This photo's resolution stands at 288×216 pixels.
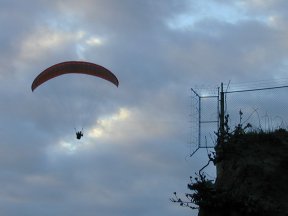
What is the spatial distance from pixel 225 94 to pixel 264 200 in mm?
4387

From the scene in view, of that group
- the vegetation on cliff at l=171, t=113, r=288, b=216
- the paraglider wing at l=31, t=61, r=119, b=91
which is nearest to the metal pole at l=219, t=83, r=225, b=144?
the vegetation on cliff at l=171, t=113, r=288, b=216

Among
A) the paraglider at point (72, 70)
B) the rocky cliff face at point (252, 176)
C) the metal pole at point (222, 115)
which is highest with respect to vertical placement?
the paraglider at point (72, 70)

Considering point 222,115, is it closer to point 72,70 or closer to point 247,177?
point 247,177

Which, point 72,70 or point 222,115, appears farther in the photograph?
point 72,70

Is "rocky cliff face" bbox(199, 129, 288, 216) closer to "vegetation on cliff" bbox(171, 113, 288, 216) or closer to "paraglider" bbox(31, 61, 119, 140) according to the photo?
"vegetation on cliff" bbox(171, 113, 288, 216)

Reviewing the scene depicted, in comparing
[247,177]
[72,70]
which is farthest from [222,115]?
[72,70]

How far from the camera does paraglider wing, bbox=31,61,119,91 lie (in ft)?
96.5

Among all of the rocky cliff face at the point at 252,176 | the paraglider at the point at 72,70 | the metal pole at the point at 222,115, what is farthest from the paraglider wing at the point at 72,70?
the rocky cliff face at the point at 252,176

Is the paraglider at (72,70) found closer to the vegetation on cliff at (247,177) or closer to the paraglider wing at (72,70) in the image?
the paraglider wing at (72,70)

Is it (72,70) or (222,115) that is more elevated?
(72,70)

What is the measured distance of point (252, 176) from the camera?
1516 cm

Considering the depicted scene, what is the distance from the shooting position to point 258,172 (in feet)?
49.8

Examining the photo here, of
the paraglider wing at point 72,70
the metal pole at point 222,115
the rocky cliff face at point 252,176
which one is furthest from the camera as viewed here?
the paraglider wing at point 72,70

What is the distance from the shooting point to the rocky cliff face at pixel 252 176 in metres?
14.2
